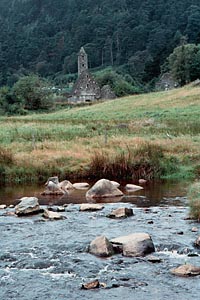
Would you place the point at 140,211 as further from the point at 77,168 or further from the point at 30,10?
the point at 30,10

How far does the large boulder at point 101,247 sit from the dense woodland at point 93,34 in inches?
4659

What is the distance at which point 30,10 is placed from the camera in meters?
198

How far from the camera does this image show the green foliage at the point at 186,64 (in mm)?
79812

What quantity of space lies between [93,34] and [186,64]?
95.9 meters

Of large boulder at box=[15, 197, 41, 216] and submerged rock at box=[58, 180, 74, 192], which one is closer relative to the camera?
large boulder at box=[15, 197, 41, 216]

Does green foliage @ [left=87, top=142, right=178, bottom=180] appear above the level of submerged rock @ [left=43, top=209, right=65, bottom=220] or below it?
above

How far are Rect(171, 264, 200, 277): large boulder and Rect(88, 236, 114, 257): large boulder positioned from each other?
1.97 m

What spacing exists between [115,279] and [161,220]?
557cm

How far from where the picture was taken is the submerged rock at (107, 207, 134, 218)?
58.4 feet

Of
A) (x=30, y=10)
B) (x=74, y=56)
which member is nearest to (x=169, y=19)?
(x=74, y=56)

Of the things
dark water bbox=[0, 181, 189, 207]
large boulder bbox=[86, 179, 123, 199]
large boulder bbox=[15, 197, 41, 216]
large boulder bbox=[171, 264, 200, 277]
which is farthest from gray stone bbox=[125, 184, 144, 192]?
large boulder bbox=[171, 264, 200, 277]

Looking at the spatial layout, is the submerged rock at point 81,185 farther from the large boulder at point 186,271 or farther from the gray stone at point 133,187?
the large boulder at point 186,271

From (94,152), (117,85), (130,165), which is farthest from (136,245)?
(117,85)

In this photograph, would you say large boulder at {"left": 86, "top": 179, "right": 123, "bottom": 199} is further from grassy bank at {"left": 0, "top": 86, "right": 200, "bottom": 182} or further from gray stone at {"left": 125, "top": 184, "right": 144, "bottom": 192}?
grassy bank at {"left": 0, "top": 86, "right": 200, "bottom": 182}
